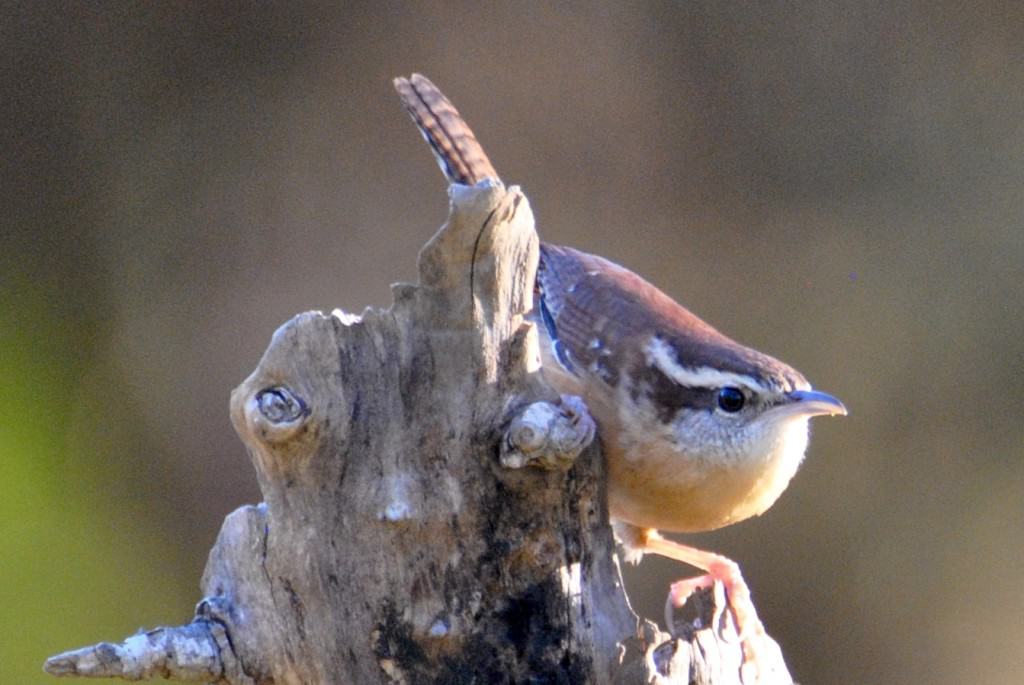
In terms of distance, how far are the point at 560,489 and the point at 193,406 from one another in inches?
148

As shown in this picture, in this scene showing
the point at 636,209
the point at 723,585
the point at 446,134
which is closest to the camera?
the point at 723,585

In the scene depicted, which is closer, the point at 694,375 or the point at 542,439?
the point at 542,439

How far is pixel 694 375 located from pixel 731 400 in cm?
9

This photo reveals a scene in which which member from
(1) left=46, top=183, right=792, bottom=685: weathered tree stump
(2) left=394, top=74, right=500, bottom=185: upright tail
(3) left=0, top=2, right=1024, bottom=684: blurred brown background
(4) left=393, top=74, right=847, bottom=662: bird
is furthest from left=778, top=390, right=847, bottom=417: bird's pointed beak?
(3) left=0, top=2, right=1024, bottom=684: blurred brown background

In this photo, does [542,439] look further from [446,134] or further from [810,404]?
[446,134]

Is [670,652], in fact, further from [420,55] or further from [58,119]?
[58,119]

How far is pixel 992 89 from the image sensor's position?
5.63 meters

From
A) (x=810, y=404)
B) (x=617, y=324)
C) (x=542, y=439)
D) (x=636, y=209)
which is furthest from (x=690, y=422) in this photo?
(x=636, y=209)

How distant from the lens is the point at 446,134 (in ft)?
10.4

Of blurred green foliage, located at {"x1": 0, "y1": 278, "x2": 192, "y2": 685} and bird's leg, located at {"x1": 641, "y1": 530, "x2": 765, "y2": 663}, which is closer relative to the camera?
bird's leg, located at {"x1": 641, "y1": 530, "x2": 765, "y2": 663}

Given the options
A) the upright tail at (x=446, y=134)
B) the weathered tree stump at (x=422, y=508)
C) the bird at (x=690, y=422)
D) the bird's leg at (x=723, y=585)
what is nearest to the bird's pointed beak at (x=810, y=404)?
the bird at (x=690, y=422)

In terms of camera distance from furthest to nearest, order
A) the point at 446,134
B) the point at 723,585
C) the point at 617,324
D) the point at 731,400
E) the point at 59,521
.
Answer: the point at 59,521, the point at 446,134, the point at 617,324, the point at 731,400, the point at 723,585

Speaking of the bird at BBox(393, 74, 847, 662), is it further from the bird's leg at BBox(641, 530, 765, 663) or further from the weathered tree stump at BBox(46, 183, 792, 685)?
the weathered tree stump at BBox(46, 183, 792, 685)

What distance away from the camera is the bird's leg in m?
2.37
